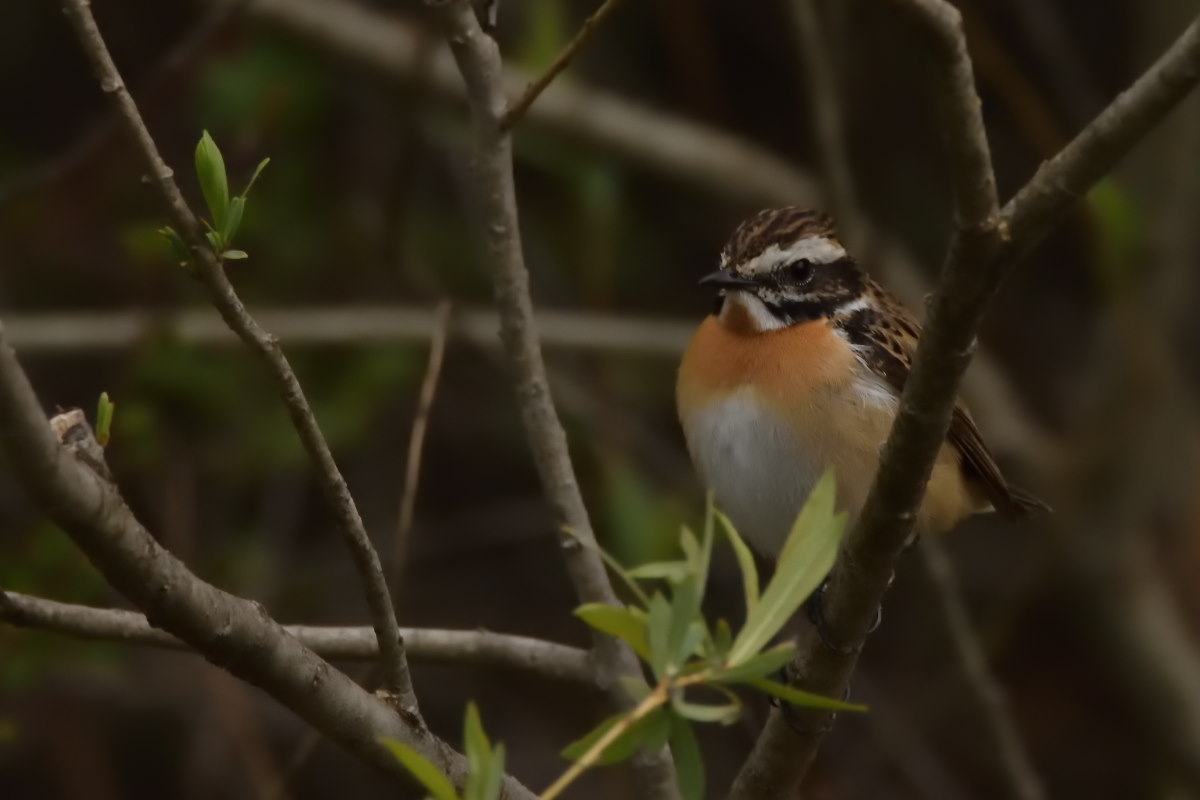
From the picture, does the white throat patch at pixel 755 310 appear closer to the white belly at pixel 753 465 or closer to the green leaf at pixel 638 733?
the white belly at pixel 753 465

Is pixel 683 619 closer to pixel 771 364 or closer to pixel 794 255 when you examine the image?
pixel 771 364

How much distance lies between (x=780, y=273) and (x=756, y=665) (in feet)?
8.25

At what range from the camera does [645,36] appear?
7.49 metres

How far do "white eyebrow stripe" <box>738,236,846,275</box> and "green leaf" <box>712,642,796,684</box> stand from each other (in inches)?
96.7

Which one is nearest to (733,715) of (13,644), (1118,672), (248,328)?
(248,328)

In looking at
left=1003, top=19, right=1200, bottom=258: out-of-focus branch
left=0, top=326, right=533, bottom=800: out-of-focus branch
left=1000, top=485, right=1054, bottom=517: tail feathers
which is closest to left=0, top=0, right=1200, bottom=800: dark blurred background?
Result: left=1000, top=485, right=1054, bottom=517: tail feathers

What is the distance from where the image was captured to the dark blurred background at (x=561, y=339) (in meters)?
6.00

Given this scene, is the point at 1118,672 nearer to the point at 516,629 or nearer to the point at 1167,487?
the point at 1167,487

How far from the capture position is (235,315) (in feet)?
7.72

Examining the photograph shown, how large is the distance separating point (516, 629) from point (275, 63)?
2.51 m

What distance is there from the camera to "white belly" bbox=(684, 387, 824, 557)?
13.7 ft

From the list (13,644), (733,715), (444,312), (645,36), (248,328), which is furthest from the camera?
(645,36)

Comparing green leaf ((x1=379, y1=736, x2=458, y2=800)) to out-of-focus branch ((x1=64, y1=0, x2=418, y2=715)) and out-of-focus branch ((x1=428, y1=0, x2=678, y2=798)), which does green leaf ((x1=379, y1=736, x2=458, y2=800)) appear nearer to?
out-of-focus branch ((x1=64, y1=0, x2=418, y2=715))

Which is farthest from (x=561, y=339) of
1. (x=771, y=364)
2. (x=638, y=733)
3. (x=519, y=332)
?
(x=638, y=733)
